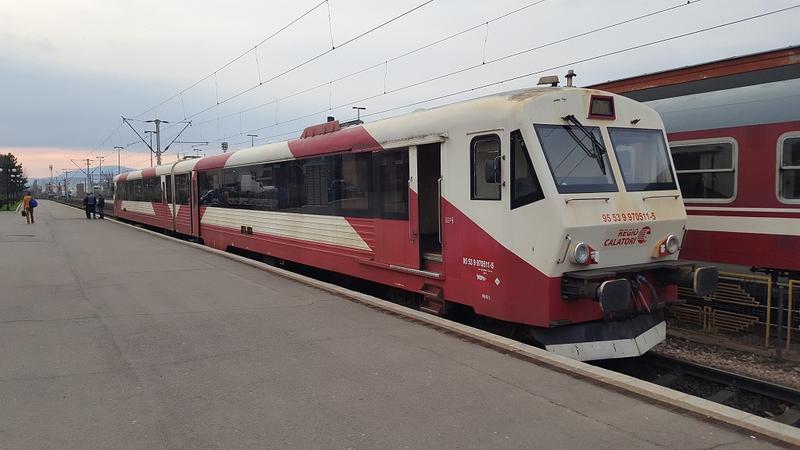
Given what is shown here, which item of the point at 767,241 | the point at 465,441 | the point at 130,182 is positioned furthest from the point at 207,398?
the point at 130,182

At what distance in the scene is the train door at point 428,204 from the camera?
7.64m

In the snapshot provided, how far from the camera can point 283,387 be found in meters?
4.83

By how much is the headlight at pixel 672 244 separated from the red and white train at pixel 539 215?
0.06ft

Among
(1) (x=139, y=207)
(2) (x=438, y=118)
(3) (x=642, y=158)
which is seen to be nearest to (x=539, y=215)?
(3) (x=642, y=158)

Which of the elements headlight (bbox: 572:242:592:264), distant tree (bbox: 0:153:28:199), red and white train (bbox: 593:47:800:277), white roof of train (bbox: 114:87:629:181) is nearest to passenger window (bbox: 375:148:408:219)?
white roof of train (bbox: 114:87:629:181)

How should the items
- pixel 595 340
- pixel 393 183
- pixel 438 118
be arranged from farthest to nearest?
pixel 393 183 < pixel 438 118 < pixel 595 340

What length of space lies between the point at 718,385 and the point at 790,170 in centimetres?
340

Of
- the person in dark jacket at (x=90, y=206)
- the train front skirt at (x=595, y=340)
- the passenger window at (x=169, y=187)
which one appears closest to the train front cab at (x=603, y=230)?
the train front skirt at (x=595, y=340)

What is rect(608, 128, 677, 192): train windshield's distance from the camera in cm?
657

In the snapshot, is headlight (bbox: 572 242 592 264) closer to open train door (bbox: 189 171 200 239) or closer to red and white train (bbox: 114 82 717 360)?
red and white train (bbox: 114 82 717 360)

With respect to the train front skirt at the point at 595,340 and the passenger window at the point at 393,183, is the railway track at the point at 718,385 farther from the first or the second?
the passenger window at the point at 393,183

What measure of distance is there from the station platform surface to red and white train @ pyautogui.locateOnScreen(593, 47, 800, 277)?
4.82 metres

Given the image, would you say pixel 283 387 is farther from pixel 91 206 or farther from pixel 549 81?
pixel 91 206

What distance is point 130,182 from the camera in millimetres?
29047
